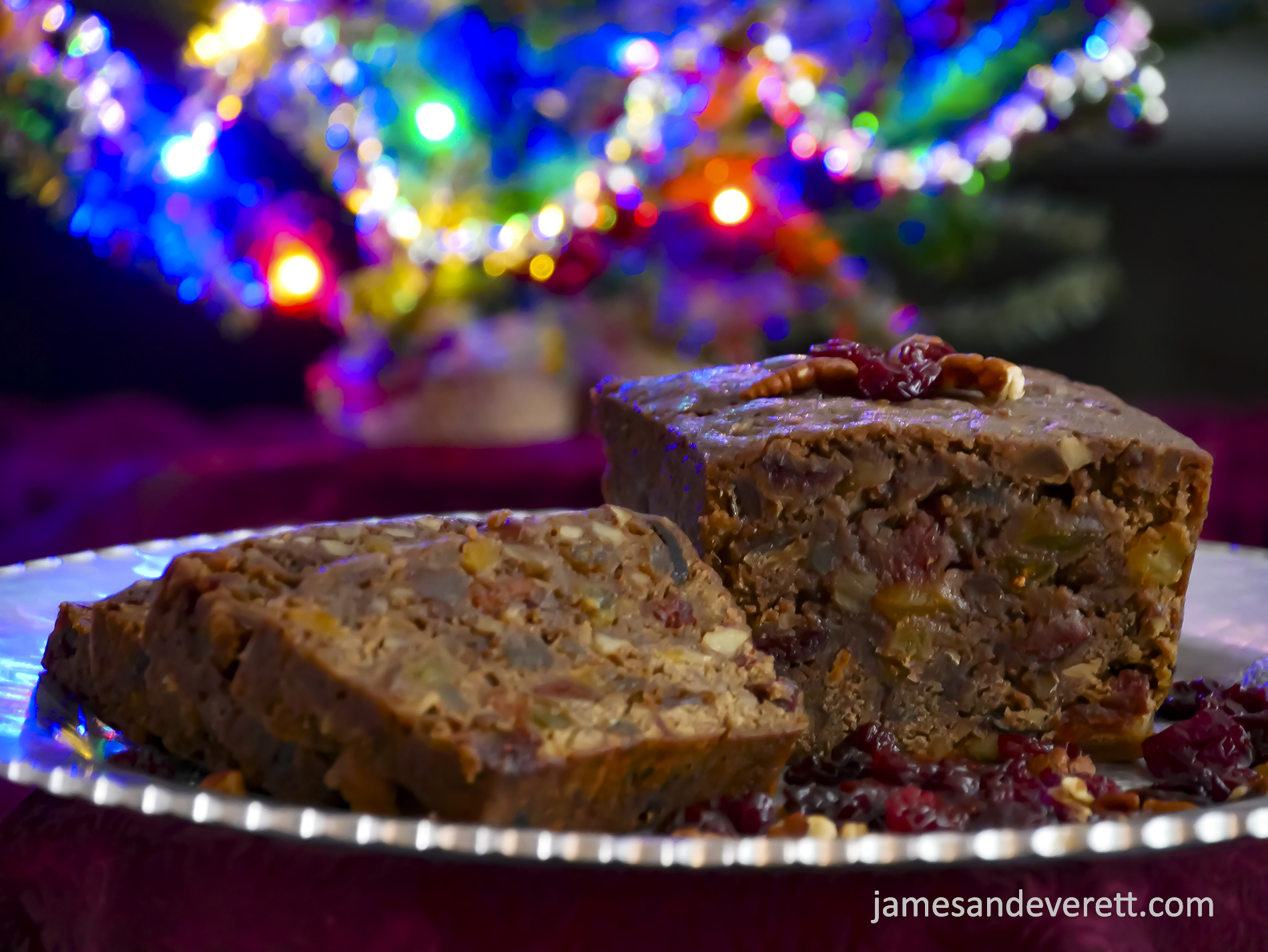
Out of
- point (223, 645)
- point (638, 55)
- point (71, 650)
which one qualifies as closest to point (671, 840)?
point (223, 645)

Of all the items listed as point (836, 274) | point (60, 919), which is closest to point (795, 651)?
point (60, 919)

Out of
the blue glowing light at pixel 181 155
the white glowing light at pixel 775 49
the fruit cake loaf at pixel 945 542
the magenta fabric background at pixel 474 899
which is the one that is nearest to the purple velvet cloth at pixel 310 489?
the blue glowing light at pixel 181 155

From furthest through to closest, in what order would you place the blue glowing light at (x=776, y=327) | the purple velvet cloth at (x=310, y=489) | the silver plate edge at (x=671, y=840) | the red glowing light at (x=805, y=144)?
the blue glowing light at (x=776, y=327)
the red glowing light at (x=805, y=144)
the purple velvet cloth at (x=310, y=489)
the silver plate edge at (x=671, y=840)

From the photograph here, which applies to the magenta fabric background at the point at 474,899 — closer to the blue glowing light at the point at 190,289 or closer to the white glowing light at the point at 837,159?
the blue glowing light at the point at 190,289

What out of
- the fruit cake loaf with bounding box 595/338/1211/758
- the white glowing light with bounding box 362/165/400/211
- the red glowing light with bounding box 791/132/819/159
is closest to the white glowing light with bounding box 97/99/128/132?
the white glowing light with bounding box 362/165/400/211

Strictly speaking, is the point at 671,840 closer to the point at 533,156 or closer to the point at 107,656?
the point at 107,656

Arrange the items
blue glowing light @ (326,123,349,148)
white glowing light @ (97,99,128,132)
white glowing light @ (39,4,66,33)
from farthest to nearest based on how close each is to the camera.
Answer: blue glowing light @ (326,123,349,148)
white glowing light @ (97,99,128,132)
white glowing light @ (39,4,66,33)

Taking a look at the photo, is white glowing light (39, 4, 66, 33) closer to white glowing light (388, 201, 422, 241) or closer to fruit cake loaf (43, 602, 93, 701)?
white glowing light (388, 201, 422, 241)

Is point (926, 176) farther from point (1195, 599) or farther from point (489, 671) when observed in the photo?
point (489, 671)
